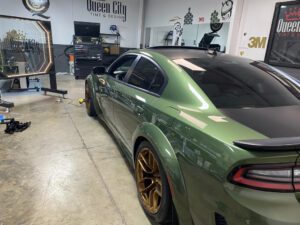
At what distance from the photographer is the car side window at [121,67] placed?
2.47 meters

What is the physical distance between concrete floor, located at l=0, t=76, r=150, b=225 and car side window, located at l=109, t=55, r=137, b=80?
90cm

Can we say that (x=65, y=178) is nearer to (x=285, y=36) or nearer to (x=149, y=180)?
(x=149, y=180)

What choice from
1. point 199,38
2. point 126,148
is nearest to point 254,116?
point 126,148

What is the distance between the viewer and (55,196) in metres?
1.91

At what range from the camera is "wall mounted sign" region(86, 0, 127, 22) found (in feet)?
28.8

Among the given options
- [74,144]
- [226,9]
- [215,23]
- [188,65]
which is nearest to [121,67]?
[74,144]

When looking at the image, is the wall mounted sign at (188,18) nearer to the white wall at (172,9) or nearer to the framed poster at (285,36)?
the white wall at (172,9)

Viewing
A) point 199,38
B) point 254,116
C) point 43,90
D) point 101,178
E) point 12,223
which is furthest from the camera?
point 199,38

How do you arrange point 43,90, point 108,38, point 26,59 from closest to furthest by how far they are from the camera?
1. point 26,59
2. point 43,90
3. point 108,38

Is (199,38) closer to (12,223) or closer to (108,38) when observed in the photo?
(108,38)

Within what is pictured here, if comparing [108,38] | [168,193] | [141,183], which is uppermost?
[108,38]

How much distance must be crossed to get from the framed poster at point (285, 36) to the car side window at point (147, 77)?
3.19 m

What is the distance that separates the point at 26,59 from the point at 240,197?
16.7ft

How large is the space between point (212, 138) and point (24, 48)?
495cm
